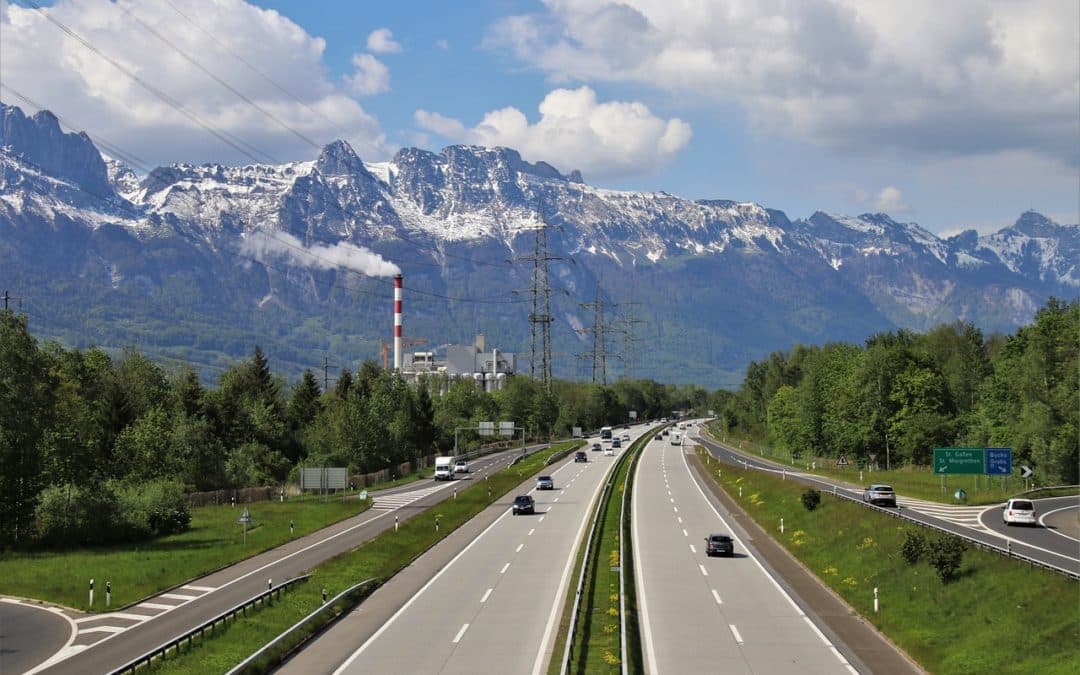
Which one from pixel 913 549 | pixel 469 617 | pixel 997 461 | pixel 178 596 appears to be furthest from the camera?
pixel 997 461

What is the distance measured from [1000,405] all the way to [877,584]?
75610 millimetres

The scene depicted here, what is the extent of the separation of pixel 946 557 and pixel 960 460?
41.0m

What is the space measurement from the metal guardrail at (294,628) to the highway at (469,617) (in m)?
0.75

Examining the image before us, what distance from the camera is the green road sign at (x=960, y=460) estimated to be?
77.9 m

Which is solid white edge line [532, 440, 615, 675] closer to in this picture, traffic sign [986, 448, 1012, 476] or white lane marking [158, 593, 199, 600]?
white lane marking [158, 593, 199, 600]

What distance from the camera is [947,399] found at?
133 metres

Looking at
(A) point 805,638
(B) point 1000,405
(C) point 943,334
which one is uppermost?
(C) point 943,334

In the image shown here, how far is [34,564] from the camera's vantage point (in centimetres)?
5366

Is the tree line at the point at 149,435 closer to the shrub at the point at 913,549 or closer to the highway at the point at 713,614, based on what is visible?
the highway at the point at 713,614

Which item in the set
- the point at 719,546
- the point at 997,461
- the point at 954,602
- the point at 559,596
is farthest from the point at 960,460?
the point at 559,596

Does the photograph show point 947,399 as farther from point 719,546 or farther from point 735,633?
point 735,633

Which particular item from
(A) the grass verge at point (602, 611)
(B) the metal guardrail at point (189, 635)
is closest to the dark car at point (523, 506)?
(A) the grass verge at point (602, 611)

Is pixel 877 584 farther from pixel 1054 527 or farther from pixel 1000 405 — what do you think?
pixel 1000 405

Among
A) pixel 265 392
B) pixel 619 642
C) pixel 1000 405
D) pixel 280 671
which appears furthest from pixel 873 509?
pixel 265 392
